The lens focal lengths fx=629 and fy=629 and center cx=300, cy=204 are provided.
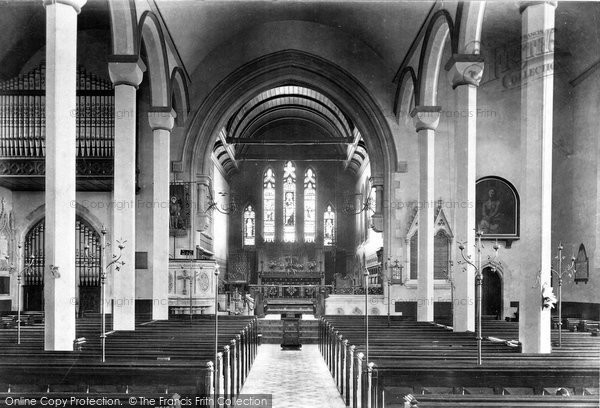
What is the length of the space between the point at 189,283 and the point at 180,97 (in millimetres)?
5198

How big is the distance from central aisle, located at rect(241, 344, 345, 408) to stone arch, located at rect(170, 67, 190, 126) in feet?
23.0

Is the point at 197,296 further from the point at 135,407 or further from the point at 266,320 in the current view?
the point at 135,407

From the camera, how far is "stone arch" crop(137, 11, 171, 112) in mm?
13220

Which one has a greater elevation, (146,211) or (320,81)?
(320,81)

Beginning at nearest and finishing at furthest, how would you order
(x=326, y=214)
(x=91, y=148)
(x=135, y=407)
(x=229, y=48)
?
(x=135, y=407), (x=91, y=148), (x=229, y=48), (x=326, y=214)

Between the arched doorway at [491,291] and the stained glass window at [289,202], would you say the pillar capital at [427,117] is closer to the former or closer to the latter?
the arched doorway at [491,291]

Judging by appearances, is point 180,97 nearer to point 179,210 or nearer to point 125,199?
point 179,210

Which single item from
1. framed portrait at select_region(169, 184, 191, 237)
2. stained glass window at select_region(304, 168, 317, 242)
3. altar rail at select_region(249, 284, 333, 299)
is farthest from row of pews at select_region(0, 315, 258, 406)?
stained glass window at select_region(304, 168, 317, 242)

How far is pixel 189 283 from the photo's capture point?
49.0 feet

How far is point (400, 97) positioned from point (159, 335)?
10686 mm

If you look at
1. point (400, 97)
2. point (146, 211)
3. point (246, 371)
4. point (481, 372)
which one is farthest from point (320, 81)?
point (481, 372)

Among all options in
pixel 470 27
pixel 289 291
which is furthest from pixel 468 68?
pixel 289 291

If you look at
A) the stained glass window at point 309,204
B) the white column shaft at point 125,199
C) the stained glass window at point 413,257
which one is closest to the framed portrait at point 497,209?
the stained glass window at point 413,257

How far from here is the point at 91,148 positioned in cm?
1481
